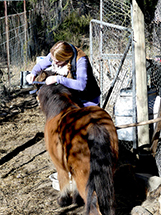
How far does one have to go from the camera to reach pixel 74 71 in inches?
124

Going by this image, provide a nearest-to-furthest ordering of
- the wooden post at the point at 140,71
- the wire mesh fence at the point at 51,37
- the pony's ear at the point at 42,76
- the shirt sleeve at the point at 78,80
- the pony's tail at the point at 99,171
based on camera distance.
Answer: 1. the pony's tail at the point at 99,171
2. the shirt sleeve at the point at 78,80
3. the pony's ear at the point at 42,76
4. the wooden post at the point at 140,71
5. the wire mesh fence at the point at 51,37

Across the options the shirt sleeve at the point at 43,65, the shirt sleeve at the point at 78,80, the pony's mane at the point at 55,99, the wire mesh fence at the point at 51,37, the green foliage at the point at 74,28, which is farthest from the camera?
the green foliage at the point at 74,28

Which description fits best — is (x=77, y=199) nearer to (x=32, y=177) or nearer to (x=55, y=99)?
(x=32, y=177)

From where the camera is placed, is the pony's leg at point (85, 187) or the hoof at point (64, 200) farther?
the hoof at point (64, 200)

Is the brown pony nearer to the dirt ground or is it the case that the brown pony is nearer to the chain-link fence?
the dirt ground

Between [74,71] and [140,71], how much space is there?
4.12 ft

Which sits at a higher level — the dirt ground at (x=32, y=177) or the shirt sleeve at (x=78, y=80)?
the shirt sleeve at (x=78, y=80)

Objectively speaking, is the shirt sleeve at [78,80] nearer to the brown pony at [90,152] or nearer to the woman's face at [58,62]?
the woman's face at [58,62]

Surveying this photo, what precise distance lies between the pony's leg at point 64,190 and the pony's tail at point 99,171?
2.26 ft

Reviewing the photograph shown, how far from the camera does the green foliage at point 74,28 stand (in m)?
12.7

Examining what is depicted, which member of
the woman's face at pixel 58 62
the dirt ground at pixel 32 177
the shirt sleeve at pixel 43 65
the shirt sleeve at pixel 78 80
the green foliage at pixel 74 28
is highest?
the green foliage at pixel 74 28

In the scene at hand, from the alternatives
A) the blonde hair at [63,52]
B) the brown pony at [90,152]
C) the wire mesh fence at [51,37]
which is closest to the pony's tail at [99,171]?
the brown pony at [90,152]

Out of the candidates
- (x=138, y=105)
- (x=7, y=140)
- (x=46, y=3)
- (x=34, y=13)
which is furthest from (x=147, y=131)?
(x=46, y=3)

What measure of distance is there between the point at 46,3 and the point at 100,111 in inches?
443
